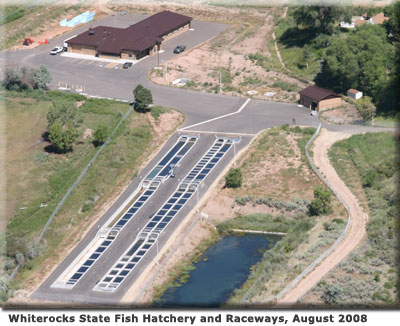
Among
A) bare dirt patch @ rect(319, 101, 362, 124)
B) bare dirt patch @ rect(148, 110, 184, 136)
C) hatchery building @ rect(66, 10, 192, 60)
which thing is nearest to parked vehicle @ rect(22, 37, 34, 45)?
hatchery building @ rect(66, 10, 192, 60)

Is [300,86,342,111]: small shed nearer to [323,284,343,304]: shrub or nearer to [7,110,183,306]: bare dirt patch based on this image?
[7,110,183,306]: bare dirt patch

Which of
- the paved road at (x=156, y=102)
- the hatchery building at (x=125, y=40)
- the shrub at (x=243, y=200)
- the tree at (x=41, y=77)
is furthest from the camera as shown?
the hatchery building at (x=125, y=40)

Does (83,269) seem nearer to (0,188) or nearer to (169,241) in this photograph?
(169,241)

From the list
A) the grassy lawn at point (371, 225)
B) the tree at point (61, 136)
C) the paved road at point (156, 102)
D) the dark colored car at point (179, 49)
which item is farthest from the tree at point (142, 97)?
the grassy lawn at point (371, 225)

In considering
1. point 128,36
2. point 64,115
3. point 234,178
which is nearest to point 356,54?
point 234,178

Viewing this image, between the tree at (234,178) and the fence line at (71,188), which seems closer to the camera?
the fence line at (71,188)

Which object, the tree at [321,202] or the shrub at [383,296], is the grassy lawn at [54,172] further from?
the shrub at [383,296]

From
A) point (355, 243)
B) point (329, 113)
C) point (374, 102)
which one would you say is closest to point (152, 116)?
point (329, 113)
